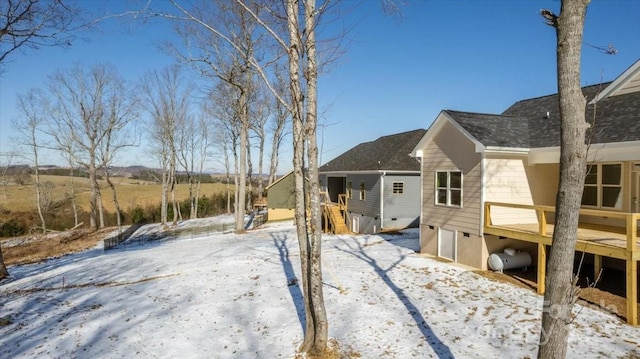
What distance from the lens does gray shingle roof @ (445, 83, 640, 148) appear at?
9.06m

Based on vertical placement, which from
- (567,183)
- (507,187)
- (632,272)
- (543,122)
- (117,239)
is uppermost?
(543,122)

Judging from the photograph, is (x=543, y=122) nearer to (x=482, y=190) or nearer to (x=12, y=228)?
(x=482, y=190)

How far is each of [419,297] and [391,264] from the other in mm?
2994

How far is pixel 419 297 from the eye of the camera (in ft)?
28.3

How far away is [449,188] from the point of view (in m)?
12.0

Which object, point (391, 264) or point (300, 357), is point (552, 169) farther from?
point (300, 357)

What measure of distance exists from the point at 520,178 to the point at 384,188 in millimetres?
9332

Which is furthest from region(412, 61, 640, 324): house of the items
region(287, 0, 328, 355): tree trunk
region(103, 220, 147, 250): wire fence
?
region(103, 220, 147, 250): wire fence

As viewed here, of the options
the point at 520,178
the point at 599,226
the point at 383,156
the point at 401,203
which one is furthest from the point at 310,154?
the point at 383,156

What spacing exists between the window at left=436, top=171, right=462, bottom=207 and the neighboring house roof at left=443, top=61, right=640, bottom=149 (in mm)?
1647

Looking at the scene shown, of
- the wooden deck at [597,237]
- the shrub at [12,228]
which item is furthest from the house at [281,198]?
the shrub at [12,228]

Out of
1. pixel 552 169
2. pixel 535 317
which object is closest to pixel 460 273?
pixel 535 317

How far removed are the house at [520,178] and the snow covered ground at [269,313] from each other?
53.7 inches

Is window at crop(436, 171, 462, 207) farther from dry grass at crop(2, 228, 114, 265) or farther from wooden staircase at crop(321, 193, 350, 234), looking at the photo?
dry grass at crop(2, 228, 114, 265)
